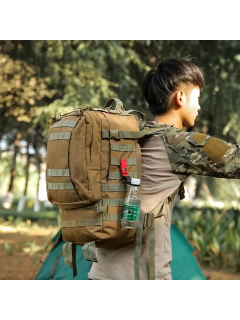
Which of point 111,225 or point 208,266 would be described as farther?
point 208,266

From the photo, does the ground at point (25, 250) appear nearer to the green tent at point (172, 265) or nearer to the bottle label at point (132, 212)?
the green tent at point (172, 265)

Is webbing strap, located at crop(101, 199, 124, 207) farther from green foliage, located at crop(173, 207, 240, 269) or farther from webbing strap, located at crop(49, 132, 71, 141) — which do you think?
green foliage, located at crop(173, 207, 240, 269)

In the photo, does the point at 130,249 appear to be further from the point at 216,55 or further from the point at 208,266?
the point at 216,55

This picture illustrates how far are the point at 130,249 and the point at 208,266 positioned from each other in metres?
6.90

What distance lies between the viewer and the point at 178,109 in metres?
2.55

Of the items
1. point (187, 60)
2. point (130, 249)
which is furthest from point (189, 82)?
point (130, 249)

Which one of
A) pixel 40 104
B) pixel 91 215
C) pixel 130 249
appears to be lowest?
pixel 130 249

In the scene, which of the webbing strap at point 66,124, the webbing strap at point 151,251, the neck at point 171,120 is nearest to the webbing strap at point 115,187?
the webbing strap at point 151,251

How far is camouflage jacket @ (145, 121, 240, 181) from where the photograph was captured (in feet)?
7.40

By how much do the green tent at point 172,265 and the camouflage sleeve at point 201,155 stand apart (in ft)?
8.62

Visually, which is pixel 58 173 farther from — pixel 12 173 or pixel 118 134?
pixel 12 173

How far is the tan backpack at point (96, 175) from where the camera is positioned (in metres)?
2.24

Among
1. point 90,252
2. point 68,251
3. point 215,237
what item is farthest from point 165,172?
point 215,237

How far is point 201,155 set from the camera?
2266 millimetres
